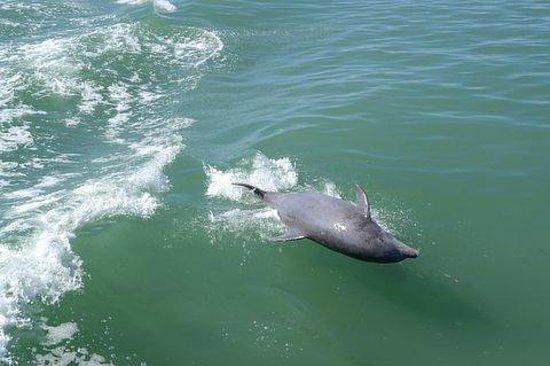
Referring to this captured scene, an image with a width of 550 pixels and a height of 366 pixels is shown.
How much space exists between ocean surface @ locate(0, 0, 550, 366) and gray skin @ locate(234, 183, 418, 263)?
2.59 ft

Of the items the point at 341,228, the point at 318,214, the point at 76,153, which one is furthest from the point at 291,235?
the point at 76,153

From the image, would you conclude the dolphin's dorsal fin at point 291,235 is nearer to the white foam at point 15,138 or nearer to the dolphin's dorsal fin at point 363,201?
the dolphin's dorsal fin at point 363,201

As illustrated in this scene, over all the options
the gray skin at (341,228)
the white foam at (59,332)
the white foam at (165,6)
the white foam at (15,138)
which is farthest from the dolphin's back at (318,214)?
the white foam at (165,6)

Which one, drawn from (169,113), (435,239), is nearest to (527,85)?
(435,239)

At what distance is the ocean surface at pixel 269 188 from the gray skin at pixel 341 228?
790 mm

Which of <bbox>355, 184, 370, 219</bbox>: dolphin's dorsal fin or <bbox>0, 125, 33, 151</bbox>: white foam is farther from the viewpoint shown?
<bbox>0, 125, 33, 151</bbox>: white foam

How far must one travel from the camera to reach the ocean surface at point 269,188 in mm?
10211

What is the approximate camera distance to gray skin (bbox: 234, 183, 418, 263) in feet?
34.7

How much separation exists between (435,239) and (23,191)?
34.6ft

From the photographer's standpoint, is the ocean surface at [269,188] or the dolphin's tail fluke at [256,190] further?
the dolphin's tail fluke at [256,190]

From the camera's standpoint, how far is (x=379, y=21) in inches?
1061

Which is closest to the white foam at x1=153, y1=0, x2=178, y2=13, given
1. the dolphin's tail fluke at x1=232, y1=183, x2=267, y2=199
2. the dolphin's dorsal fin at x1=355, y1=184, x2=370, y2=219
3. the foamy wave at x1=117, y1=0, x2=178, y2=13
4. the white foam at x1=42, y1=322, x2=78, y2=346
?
the foamy wave at x1=117, y1=0, x2=178, y2=13

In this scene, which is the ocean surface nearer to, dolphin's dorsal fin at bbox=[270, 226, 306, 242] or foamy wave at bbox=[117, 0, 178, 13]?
dolphin's dorsal fin at bbox=[270, 226, 306, 242]

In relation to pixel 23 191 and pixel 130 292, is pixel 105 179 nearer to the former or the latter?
pixel 23 191
